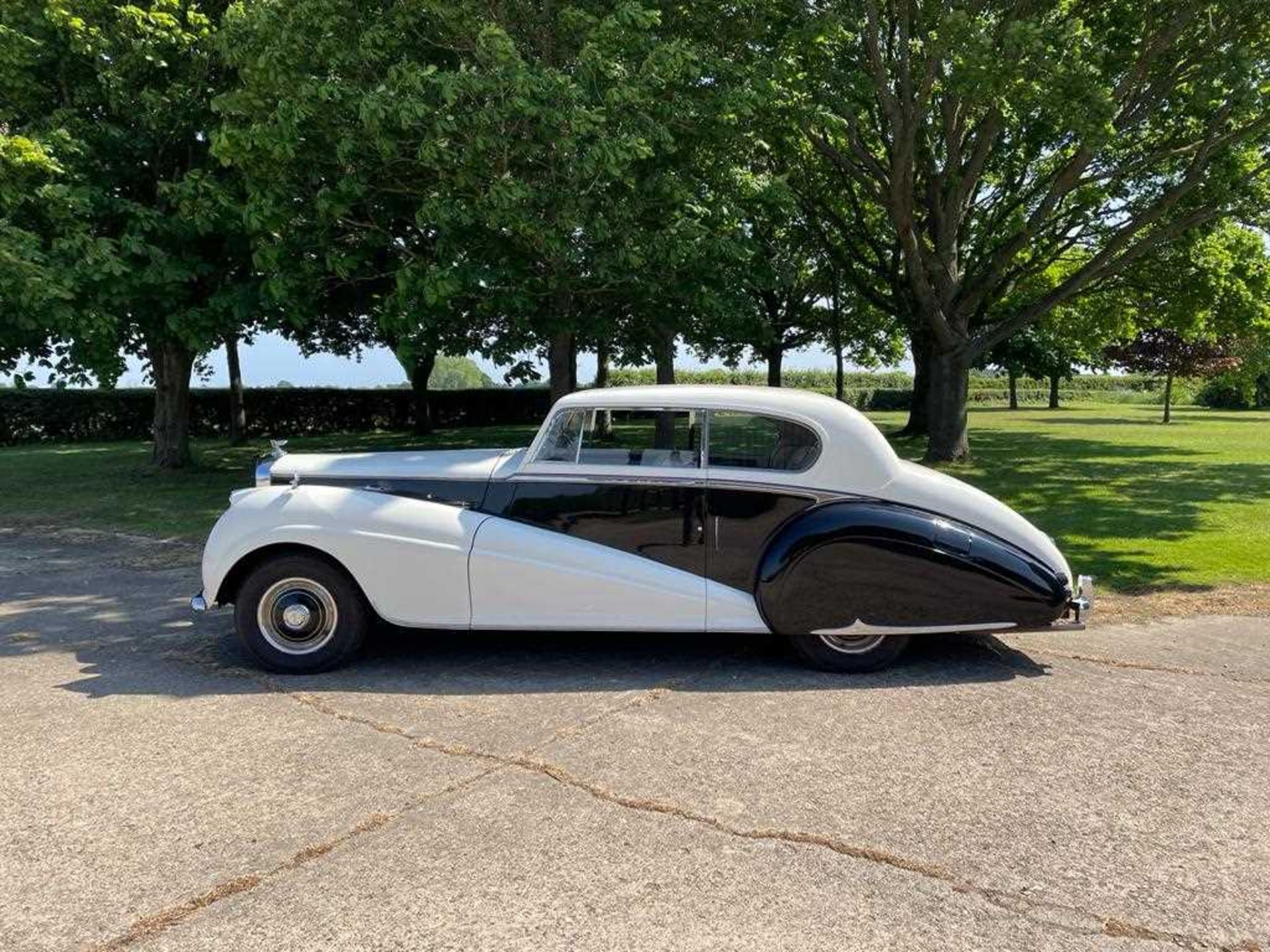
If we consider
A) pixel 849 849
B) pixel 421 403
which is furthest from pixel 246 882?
pixel 421 403

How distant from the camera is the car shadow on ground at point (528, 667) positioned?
451cm

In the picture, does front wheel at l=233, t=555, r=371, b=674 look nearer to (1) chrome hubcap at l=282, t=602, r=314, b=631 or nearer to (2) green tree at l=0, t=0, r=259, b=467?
(1) chrome hubcap at l=282, t=602, r=314, b=631

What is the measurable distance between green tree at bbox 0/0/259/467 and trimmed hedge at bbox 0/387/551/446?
1226 cm

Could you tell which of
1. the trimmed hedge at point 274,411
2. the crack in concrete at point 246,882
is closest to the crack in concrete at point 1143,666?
the crack in concrete at point 246,882

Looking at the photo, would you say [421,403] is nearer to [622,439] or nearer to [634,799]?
[622,439]

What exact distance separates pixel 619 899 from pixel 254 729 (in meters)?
2.12

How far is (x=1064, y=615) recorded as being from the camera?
468 centimetres

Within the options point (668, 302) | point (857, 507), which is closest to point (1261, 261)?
point (668, 302)

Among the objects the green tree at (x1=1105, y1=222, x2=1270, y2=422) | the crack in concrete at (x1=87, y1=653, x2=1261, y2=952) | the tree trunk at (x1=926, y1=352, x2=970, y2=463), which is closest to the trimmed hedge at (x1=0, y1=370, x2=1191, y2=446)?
the tree trunk at (x1=926, y1=352, x2=970, y2=463)

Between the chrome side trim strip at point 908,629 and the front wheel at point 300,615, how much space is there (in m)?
2.54

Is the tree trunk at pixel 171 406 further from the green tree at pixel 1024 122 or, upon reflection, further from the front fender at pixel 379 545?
the front fender at pixel 379 545

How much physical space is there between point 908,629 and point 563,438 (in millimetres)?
2149

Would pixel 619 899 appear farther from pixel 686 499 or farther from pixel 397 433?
pixel 397 433

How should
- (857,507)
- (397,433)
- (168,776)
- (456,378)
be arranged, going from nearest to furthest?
(168,776), (857,507), (397,433), (456,378)
